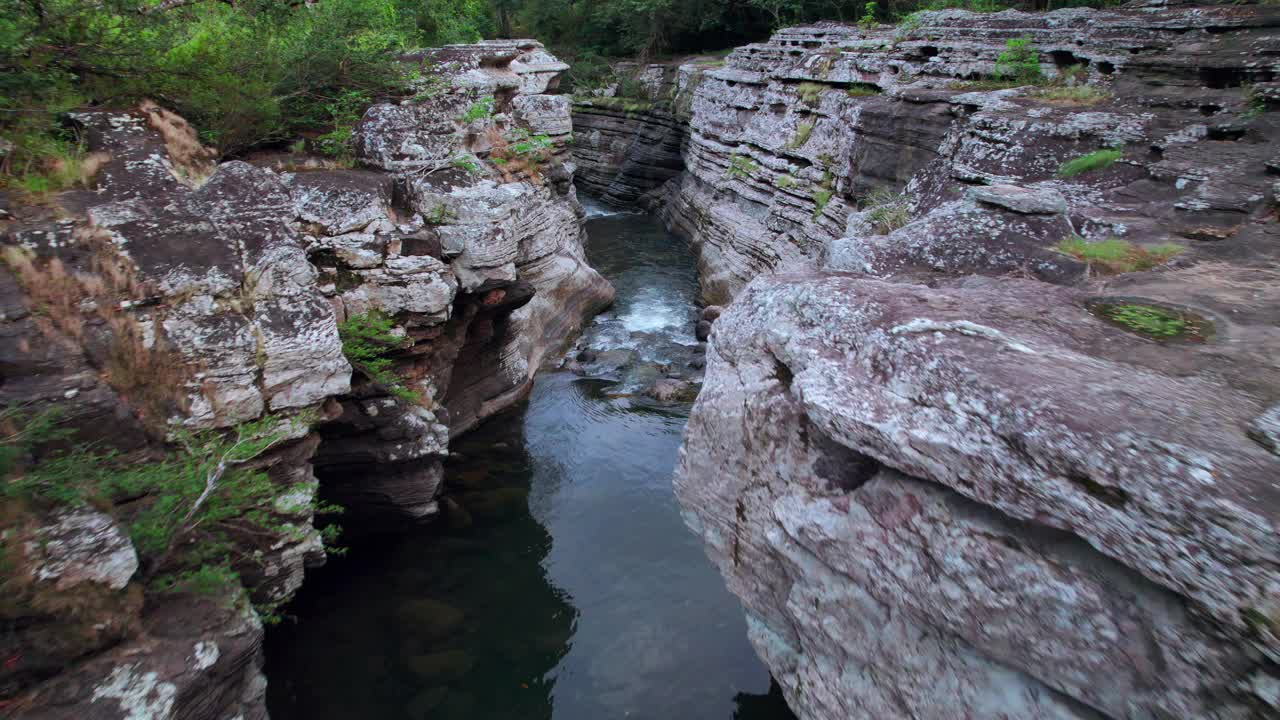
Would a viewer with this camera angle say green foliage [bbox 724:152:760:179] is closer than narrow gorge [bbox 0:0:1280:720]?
No

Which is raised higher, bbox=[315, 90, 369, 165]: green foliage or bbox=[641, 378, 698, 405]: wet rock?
bbox=[315, 90, 369, 165]: green foliage

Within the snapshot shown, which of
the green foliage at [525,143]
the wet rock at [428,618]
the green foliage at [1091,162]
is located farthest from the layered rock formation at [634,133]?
the wet rock at [428,618]

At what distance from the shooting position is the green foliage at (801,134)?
51.6 ft

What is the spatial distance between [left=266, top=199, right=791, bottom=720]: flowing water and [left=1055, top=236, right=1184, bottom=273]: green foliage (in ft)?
15.7

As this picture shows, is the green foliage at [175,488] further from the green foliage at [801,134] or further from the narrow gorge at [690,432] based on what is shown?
the green foliage at [801,134]

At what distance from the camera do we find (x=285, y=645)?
22.7 feet

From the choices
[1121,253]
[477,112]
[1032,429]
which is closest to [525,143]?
[477,112]

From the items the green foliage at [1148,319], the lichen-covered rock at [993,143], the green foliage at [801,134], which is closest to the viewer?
the green foliage at [1148,319]

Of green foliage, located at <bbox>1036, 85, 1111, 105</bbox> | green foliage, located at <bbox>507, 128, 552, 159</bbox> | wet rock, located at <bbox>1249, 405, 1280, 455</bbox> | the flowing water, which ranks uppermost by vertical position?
green foliage, located at <bbox>1036, 85, 1111, 105</bbox>

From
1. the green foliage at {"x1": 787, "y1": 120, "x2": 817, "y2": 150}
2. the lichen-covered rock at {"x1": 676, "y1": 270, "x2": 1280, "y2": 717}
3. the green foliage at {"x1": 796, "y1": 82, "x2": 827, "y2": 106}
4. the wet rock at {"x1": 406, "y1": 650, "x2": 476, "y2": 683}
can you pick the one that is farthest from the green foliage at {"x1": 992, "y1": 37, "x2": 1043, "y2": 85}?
the wet rock at {"x1": 406, "y1": 650, "x2": 476, "y2": 683}

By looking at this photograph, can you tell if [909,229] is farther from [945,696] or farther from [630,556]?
[630,556]

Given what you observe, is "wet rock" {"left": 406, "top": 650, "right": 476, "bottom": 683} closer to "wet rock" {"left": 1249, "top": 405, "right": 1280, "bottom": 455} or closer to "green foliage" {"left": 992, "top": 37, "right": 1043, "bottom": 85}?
"wet rock" {"left": 1249, "top": 405, "right": 1280, "bottom": 455}

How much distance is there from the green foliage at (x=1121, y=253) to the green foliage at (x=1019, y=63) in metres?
6.15

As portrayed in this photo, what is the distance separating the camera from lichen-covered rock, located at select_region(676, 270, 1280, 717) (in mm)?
2994
